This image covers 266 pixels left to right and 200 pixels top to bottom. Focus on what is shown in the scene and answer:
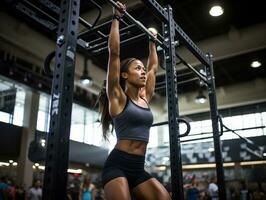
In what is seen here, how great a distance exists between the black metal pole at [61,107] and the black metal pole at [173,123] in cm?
100

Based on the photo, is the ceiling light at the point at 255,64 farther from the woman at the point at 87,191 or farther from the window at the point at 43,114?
the window at the point at 43,114

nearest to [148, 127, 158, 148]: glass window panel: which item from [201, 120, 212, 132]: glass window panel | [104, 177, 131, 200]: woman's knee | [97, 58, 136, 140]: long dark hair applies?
[201, 120, 212, 132]: glass window panel

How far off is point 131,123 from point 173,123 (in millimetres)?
479

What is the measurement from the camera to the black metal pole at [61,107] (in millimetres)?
1262

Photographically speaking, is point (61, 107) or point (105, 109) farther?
point (105, 109)

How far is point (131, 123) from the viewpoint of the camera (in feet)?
6.00

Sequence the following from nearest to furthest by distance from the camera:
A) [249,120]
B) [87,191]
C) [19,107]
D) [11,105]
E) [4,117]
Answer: [87,191]
[4,117]
[11,105]
[19,107]
[249,120]

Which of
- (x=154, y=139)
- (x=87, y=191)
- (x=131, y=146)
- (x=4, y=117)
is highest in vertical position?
(x=4, y=117)

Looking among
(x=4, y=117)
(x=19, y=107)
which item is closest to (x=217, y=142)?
(x=4, y=117)

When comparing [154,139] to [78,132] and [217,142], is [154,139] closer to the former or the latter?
[78,132]

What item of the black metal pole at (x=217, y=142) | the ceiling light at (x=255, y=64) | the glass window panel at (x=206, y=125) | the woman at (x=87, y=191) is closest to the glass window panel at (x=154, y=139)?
the glass window panel at (x=206, y=125)

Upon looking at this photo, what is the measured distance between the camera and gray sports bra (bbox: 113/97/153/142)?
5.99 feet

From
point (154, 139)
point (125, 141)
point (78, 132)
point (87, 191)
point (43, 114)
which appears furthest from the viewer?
point (154, 139)

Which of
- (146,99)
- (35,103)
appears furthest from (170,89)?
(35,103)
